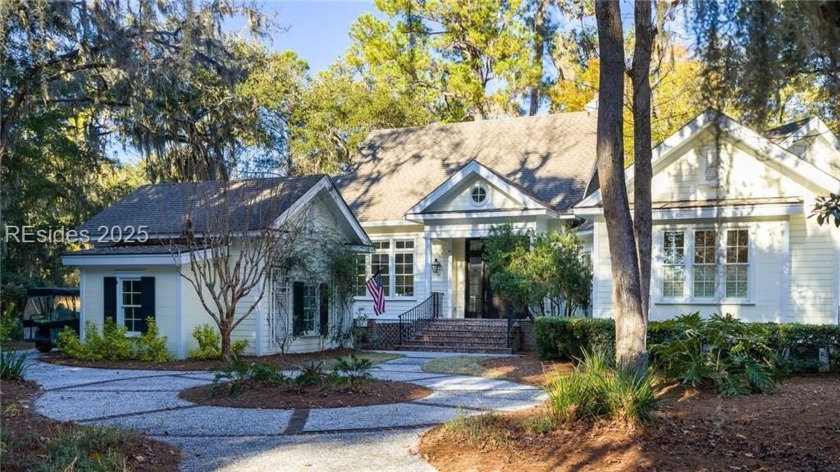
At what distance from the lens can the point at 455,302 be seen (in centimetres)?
2228

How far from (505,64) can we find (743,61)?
2868 centimetres

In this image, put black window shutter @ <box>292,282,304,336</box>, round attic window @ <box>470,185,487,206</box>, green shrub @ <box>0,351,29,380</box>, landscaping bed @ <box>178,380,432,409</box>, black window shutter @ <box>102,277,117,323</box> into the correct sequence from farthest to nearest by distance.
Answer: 1. round attic window @ <box>470,185,487,206</box>
2. black window shutter @ <box>292,282,304,336</box>
3. black window shutter @ <box>102,277,117,323</box>
4. green shrub @ <box>0,351,29,380</box>
5. landscaping bed @ <box>178,380,432,409</box>

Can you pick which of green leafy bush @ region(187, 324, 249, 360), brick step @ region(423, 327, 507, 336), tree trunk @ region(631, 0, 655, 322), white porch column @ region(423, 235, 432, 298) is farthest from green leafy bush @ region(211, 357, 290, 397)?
white porch column @ region(423, 235, 432, 298)

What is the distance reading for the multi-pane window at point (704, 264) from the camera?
1567 centimetres

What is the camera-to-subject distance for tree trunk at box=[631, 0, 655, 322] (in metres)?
10.5

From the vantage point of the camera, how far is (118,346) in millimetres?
16344

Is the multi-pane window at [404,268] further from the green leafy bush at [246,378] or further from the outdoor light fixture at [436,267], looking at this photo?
the green leafy bush at [246,378]

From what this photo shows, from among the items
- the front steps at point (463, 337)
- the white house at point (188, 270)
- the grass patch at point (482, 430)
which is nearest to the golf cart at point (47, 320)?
the white house at point (188, 270)

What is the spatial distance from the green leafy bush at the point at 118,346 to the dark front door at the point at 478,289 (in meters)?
9.34

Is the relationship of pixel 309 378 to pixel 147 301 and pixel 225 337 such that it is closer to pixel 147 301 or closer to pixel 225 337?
pixel 225 337

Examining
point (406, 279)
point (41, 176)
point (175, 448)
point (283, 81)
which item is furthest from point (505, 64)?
point (175, 448)

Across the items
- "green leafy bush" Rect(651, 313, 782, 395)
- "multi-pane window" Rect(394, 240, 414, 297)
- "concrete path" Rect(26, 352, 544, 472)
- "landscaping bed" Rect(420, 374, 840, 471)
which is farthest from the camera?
"multi-pane window" Rect(394, 240, 414, 297)

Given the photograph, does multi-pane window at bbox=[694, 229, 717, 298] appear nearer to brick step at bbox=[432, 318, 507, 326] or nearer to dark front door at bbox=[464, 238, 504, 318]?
brick step at bbox=[432, 318, 507, 326]

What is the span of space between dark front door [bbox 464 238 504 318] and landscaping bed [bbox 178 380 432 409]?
11.0m
